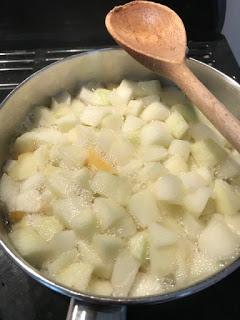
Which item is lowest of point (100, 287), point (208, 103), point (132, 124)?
point (100, 287)

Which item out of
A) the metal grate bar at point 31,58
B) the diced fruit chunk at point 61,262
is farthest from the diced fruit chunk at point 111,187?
the metal grate bar at point 31,58

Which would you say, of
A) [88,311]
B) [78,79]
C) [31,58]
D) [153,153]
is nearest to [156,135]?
[153,153]

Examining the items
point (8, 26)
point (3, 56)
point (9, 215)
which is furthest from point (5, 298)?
point (8, 26)

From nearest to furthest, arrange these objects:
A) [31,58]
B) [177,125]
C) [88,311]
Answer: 1. [88,311]
2. [177,125]
3. [31,58]

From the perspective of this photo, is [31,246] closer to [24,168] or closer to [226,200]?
[24,168]

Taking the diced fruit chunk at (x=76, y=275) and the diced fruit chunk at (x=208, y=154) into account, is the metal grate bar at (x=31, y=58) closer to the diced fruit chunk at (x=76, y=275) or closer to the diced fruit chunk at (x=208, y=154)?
the diced fruit chunk at (x=208, y=154)

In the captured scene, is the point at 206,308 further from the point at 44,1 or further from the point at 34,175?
the point at 44,1

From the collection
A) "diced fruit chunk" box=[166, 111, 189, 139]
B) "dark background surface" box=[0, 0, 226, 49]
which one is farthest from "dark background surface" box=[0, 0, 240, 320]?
"diced fruit chunk" box=[166, 111, 189, 139]
